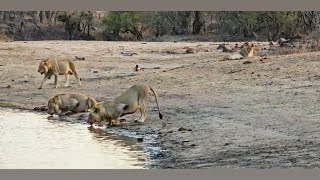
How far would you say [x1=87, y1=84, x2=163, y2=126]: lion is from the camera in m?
11.6

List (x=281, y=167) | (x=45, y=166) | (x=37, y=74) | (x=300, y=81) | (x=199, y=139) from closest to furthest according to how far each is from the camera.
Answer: (x=281, y=167)
(x=45, y=166)
(x=199, y=139)
(x=300, y=81)
(x=37, y=74)

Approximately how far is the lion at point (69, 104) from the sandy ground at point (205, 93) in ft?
1.44

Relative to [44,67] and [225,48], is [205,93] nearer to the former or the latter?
[225,48]

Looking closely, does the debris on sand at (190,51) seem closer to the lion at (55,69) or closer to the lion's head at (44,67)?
the lion at (55,69)

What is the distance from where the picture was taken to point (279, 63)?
1320cm

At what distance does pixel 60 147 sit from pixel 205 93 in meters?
2.85

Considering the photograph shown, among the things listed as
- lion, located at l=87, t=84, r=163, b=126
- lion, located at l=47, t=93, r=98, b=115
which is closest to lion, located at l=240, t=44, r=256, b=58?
lion, located at l=87, t=84, r=163, b=126

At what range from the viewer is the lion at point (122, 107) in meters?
11.6

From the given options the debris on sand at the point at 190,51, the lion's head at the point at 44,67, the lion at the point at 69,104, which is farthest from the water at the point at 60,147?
the debris on sand at the point at 190,51

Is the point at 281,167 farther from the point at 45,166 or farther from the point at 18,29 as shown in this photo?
the point at 18,29

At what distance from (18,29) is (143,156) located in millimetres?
3436

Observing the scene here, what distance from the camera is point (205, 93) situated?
41.1 feet

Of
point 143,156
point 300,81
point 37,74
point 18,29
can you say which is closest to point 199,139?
point 143,156

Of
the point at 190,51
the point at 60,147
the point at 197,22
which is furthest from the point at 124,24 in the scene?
the point at 60,147
